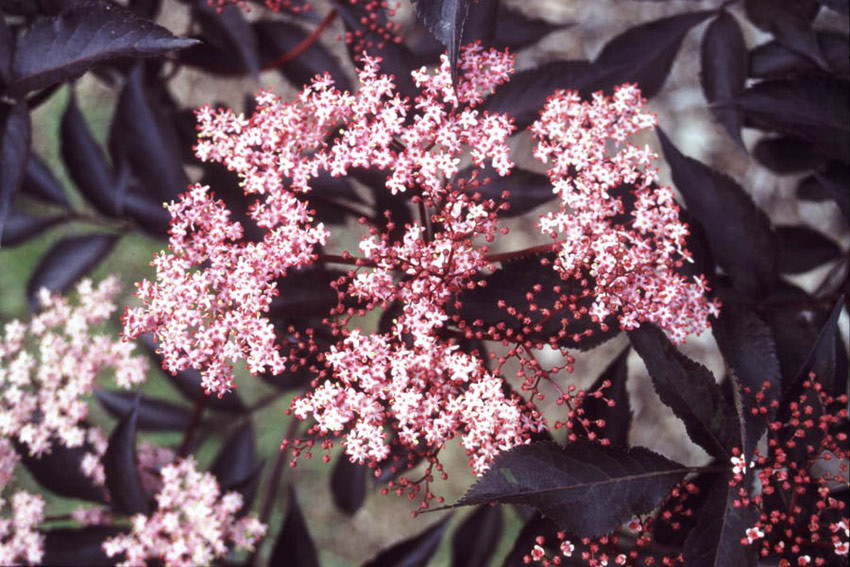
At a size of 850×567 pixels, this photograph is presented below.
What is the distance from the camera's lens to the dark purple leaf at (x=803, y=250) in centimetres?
Answer: 172

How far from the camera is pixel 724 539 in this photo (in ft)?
3.32

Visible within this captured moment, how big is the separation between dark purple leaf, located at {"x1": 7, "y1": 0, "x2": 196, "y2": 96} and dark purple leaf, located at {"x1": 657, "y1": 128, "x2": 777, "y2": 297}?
79 centimetres

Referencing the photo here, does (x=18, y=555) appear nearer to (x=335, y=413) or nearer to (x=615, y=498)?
(x=335, y=413)

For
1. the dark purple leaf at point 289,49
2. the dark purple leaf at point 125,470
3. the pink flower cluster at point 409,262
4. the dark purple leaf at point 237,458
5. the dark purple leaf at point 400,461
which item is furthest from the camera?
the dark purple leaf at point 237,458

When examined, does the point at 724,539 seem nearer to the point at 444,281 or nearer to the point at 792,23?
the point at 444,281

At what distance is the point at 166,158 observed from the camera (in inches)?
60.2

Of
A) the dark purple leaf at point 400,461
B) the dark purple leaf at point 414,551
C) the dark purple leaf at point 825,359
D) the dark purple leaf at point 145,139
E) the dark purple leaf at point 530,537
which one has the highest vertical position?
the dark purple leaf at point 145,139

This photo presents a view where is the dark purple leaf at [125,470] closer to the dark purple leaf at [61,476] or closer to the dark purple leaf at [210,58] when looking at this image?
the dark purple leaf at [61,476]

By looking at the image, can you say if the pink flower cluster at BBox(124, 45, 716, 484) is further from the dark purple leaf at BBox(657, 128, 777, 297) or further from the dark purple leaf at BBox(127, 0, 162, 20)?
the dark purple leaf at BBox(127, 0, 162, 20)

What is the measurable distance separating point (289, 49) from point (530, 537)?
114 cm

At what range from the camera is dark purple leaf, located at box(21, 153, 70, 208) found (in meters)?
1.79

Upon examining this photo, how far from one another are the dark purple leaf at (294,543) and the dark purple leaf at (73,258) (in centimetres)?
73

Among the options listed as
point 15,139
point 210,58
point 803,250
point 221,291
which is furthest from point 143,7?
point 803,250

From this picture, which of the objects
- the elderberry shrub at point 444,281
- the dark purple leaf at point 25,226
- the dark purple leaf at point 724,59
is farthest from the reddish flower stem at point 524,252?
the dark purple leaf at point 25,226
